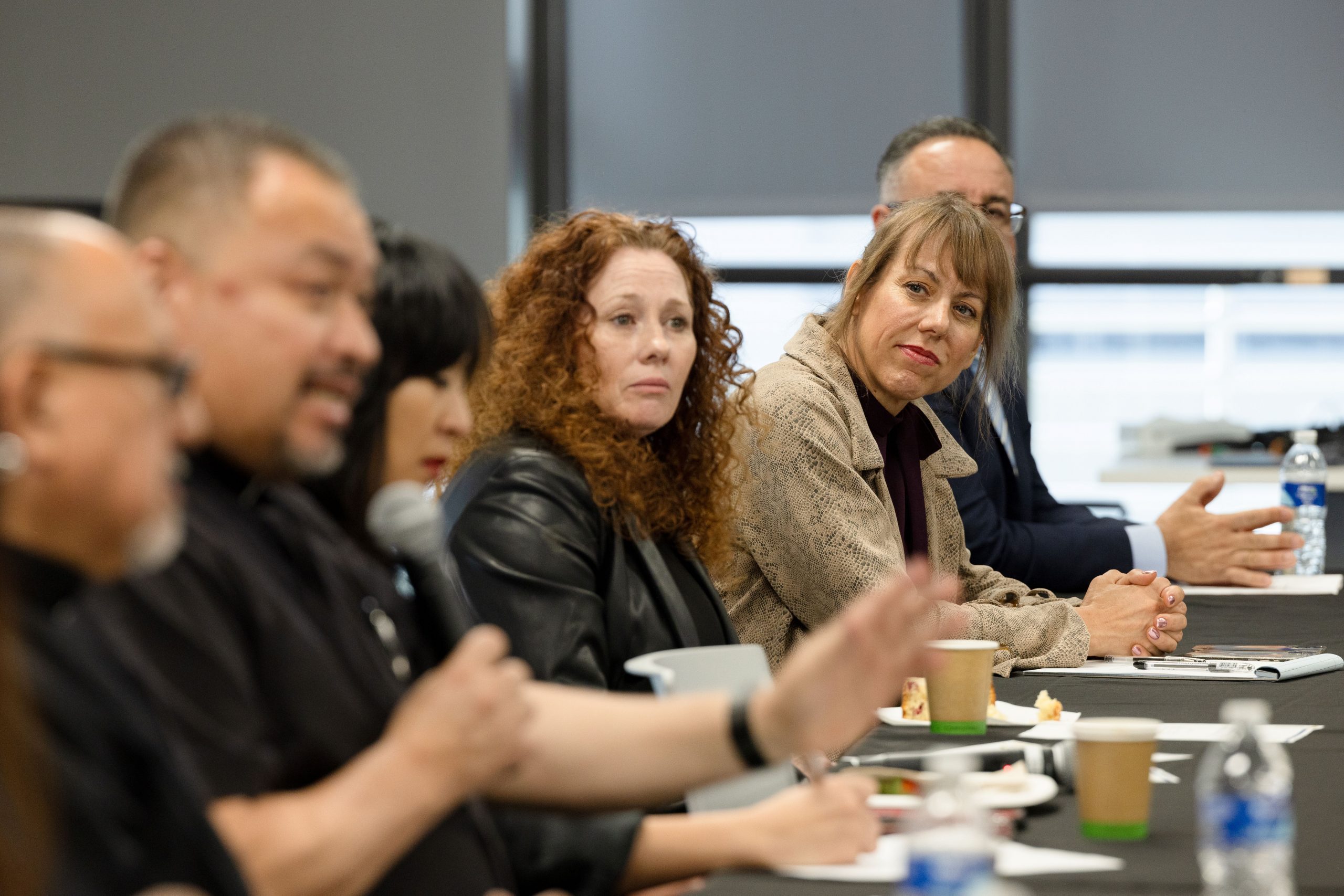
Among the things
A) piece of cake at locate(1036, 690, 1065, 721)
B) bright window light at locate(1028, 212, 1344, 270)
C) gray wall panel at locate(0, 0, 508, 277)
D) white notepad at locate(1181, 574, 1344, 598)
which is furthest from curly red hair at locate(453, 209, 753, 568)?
bright window light at locate(1028, 212, 1344, 270)

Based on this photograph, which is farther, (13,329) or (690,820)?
(690,820)

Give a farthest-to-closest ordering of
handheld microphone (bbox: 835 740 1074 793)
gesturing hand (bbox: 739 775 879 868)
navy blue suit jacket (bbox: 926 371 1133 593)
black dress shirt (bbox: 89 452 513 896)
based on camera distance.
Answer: navy blue suit jacket (bbox: 926 371 1133 593) < handheld microphone (bbox: 835 740 1074 793) < gesturing hand (bbox: 739 775 879 868) < black dress shirt (bbox: 89 452 513 896)

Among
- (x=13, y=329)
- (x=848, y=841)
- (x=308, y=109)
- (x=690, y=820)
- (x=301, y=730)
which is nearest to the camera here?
(x=13, y=329)

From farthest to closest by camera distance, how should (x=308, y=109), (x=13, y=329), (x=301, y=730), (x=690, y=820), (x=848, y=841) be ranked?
(x=308, y=109) < (x=690, y=820) < (x=848, y=841) < (x=301, y=730) < (x=13, y=329)

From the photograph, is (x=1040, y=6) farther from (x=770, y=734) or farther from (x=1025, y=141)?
(x=770, y=734)

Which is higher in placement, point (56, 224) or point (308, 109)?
point (308, 109)

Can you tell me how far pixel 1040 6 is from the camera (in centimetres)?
594

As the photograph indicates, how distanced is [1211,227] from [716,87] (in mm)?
2143

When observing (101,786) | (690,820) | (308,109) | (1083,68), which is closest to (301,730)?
(101,786)

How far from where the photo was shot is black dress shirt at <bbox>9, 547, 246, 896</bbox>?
0.76 metres

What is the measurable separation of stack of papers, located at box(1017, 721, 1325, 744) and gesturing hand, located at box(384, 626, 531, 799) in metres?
0.83

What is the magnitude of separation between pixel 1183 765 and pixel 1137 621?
0.84 m

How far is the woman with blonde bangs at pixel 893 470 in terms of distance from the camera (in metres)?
2.26

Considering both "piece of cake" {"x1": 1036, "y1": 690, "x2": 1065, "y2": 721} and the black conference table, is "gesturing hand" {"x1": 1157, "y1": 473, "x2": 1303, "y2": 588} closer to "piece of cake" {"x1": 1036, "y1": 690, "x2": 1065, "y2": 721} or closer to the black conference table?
the black conference table
